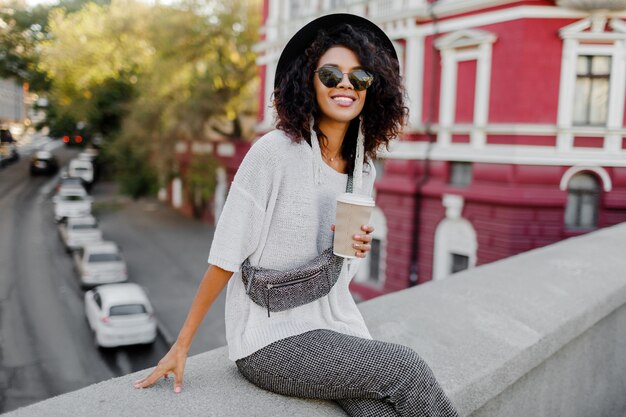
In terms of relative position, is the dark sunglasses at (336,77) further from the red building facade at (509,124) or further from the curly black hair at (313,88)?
the red building facade at (509,124)

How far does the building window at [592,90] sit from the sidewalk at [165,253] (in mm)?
10007

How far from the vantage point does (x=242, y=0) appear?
82.6ft

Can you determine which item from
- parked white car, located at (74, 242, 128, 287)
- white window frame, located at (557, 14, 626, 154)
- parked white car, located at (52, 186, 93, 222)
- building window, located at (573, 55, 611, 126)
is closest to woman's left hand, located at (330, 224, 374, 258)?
white window frame, located at (557, 14, 626, 154)

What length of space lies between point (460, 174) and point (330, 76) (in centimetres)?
1352

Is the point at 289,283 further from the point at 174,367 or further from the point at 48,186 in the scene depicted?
the point at 48,186

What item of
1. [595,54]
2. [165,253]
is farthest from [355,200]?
[165,253]

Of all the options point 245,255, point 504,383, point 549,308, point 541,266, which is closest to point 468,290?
point 549,308

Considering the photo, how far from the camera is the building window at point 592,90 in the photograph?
45.0ft

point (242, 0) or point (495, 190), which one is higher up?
point (242, 0)

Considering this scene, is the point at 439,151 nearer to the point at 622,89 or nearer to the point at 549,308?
the point at 622,89

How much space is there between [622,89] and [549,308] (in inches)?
470

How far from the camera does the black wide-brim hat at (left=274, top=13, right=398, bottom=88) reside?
240cm


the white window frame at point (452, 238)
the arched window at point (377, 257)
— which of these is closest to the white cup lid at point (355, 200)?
the white window frame at point (452, 238)

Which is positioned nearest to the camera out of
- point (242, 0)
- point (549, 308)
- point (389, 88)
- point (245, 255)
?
point (245, 255)
